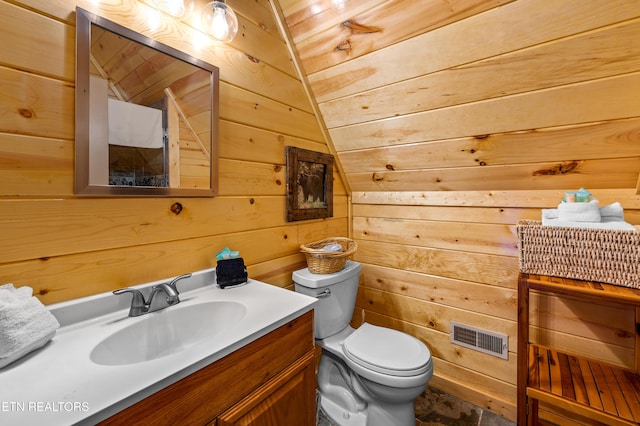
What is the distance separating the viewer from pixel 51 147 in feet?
2.58

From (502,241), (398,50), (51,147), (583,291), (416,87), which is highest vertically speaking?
(398,50)

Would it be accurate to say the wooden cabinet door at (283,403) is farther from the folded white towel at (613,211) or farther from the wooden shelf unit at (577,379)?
the folded white towel at (613,211)

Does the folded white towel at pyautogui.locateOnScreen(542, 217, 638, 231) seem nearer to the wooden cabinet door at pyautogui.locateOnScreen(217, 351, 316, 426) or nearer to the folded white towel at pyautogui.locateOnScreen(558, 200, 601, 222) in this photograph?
the folded white towel at pyautogui.locateOnScreen(558, 200, 601, 222)

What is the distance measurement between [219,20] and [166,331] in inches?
46.7

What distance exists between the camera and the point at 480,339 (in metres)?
1.61

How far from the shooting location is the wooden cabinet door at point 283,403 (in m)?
0.75

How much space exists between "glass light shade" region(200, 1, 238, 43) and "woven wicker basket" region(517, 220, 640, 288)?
4.71 feet

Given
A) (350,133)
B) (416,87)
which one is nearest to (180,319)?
(350,133)

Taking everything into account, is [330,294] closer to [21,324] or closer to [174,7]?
[21,324]

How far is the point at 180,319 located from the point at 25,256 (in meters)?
0.46

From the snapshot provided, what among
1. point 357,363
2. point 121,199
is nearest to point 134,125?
point 121,199

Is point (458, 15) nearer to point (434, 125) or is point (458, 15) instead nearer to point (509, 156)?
point (434, 125)

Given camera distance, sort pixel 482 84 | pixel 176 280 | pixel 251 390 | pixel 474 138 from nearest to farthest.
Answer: pixel 251 390 < pixel 176 280 < pixel 482 84 < pixel 474 138

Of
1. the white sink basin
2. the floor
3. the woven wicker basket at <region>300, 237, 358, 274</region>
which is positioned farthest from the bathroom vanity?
the floor
